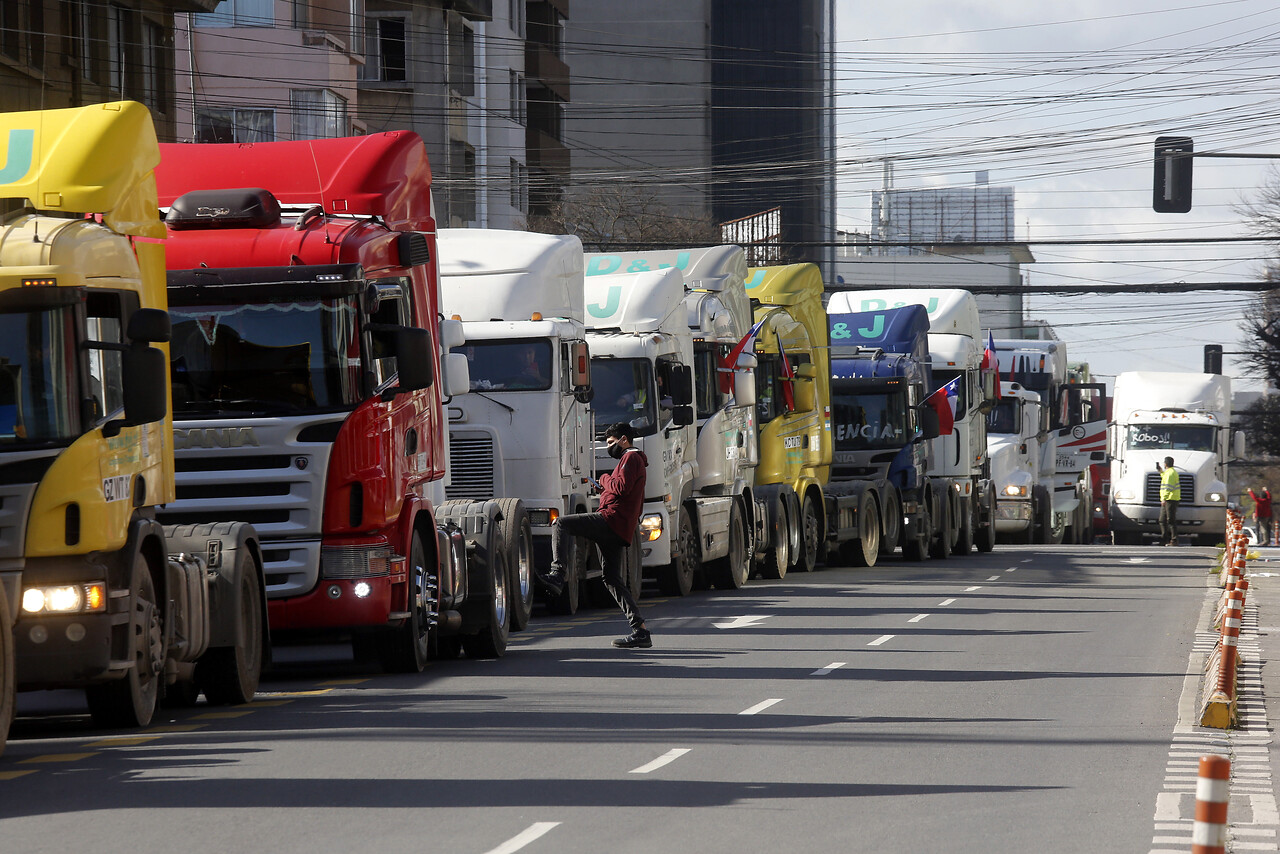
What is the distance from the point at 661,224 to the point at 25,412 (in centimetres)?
4950

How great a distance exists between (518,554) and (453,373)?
7.33 feet

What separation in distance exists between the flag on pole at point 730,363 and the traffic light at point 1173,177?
24.1 feet

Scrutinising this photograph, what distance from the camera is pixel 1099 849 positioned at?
7910mm

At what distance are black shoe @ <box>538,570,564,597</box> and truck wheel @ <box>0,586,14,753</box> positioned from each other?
10.6 meters

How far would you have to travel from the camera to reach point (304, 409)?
13602 millimetres

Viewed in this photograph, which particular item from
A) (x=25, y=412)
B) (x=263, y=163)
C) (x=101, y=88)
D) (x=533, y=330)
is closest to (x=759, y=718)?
(x=25, y=412)

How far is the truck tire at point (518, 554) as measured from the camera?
1723 cm

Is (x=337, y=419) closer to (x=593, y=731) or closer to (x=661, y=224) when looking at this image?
(x=593, y=731)

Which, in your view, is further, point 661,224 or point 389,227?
point 661,224

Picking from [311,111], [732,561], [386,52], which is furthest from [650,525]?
[386,52]

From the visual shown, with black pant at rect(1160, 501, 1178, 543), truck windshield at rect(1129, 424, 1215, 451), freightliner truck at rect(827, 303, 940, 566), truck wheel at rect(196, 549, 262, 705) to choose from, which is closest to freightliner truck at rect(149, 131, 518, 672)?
truck wheel at rect(196, 549, 262, 705)

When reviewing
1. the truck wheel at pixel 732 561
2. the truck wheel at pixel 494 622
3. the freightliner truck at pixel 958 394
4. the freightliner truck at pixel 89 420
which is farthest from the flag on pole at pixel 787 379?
the freightliner truck at pixel 89 420

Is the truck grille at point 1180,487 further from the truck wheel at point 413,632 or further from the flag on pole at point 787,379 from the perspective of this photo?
the truck wheel at point 413,632

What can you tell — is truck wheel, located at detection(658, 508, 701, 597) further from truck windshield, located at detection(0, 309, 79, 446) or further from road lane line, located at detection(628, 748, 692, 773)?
truck windshield, located at detection(0, 309, 79, 446)
